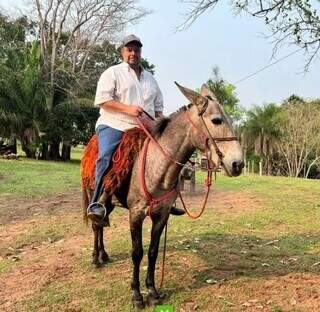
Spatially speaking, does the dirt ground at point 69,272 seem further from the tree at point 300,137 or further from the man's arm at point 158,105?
the tree at point 300,137

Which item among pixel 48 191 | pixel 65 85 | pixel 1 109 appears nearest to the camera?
pixel 48 191

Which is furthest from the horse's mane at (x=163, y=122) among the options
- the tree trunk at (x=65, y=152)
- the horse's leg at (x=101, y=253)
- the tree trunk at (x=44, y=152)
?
the tree trunk at (x=65, y=152)

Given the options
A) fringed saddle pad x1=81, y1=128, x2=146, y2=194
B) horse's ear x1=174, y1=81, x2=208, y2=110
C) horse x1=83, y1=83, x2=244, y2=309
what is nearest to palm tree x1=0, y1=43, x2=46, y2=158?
fringed saddle pad x1=81, y1=128, x2=146, y2=194

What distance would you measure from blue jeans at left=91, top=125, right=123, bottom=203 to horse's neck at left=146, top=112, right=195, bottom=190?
0.51 meters

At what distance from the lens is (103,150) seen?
521 centimetres

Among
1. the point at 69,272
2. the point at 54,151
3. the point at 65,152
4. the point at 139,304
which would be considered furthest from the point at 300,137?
the point at 139,304

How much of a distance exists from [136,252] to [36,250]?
2768 millimetres

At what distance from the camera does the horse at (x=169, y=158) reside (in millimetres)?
4309

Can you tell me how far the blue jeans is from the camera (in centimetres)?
516

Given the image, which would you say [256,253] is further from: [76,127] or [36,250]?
[76,127]

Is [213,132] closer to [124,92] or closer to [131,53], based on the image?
[124,92]

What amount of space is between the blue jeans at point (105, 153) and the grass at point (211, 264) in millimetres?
1122

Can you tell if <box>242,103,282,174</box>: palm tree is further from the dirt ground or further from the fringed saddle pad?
the fringed saddle pad

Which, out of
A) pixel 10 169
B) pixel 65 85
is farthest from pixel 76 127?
pixel 10 169
